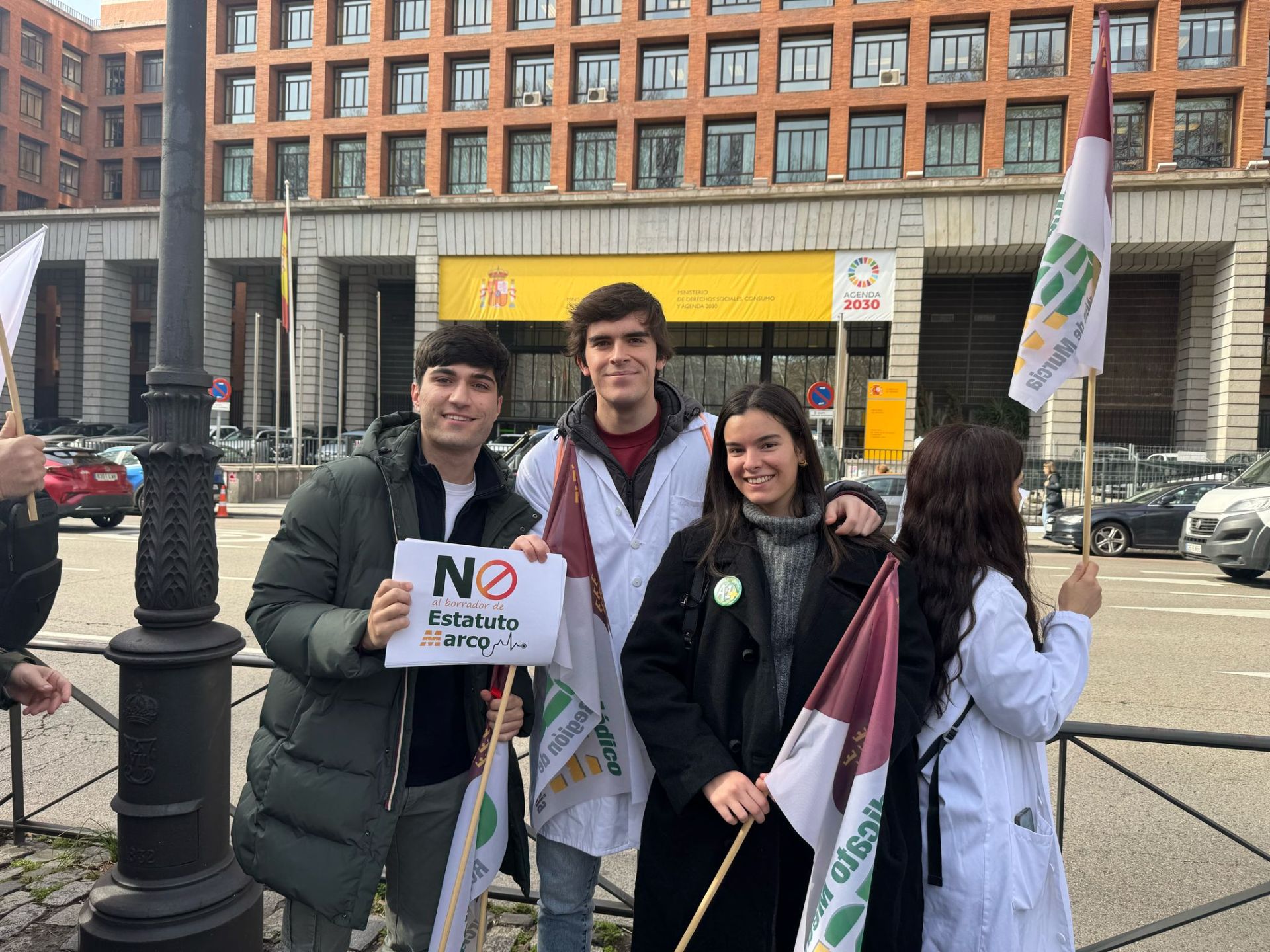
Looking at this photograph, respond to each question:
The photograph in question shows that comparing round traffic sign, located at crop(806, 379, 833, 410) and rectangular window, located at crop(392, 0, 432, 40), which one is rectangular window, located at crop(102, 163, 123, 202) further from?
round traffic sign, located at crop(806, 379, 833, 410)

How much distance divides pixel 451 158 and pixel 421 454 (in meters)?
36.3

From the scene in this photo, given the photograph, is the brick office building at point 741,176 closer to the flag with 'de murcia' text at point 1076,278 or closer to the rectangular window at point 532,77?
the rectangular window at point 532,77

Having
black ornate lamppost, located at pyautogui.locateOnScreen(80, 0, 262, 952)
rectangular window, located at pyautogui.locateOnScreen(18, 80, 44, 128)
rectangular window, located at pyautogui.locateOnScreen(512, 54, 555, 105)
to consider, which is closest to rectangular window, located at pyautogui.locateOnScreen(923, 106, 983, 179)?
rectangular window, located at pyautogui.locateOnScreen(512, 54, 555, 105)

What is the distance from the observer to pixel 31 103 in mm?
49062

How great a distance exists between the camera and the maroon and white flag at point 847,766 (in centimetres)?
200

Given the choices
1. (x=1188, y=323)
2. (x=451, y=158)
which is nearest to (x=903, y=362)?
(x=1188, y=323)

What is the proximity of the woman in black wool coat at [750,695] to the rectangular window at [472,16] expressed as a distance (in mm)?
38235

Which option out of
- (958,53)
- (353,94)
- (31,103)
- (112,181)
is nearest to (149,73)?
(112,181)

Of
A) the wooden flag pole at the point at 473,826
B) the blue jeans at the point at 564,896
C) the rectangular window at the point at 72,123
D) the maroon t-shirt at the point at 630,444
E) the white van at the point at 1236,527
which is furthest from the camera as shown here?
the rectangular window at the point at 72,123

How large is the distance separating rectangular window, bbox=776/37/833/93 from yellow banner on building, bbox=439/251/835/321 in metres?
7.11

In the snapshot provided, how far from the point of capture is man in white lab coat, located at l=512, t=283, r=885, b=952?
8.20 ft

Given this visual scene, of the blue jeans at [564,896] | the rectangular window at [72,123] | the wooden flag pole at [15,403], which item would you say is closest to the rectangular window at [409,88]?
the rectangular window at [72,123]

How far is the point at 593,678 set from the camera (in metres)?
2.50

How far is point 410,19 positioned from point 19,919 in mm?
39622
